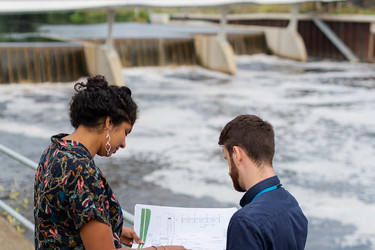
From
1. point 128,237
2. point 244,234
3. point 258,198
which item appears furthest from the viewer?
point 128,237

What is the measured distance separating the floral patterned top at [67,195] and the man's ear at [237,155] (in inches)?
16.2

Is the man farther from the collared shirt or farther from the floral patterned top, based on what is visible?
the floral patterned top

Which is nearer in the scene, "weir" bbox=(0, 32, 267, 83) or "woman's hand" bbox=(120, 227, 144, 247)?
"woman's hand" bbox=(120, 227, 144, 247)

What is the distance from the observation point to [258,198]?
1574 mm

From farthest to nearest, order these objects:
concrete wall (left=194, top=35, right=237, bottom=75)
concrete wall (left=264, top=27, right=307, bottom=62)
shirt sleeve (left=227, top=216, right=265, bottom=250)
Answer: concrete wall (left=264, top=27, right=307, bottom=62) < concrete wall (left=194, top=35, right=237, bottom=75) < shirt sleeve (left=227, top=216, right=265, bottom=250)

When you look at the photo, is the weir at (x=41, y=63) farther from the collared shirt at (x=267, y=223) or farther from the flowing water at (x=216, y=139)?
the collared shirt at (x=267, y=223)

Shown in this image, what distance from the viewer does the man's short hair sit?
1.62 m

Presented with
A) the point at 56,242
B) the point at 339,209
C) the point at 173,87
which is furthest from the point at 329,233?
the point at 173,87

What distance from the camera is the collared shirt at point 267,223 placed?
4.85ft

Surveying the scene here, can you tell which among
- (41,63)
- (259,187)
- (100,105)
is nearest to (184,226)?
(259,187)

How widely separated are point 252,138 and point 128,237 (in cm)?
67

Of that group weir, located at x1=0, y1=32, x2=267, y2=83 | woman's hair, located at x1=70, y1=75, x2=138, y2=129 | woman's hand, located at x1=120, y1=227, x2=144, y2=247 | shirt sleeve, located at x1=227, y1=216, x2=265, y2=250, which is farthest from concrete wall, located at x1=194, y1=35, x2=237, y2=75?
shirt sleeve, located at x1=227, y1=216, x2=265, y2=250

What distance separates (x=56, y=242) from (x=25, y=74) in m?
15.3

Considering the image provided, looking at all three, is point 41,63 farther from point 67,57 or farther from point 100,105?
point 100,105
